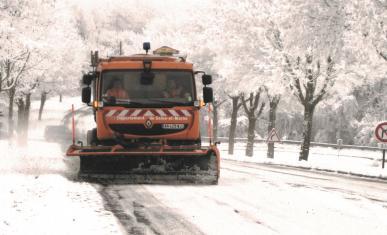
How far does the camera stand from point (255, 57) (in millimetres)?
29750

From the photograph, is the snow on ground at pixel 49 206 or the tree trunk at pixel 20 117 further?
the tree trunk at pixel 20 117

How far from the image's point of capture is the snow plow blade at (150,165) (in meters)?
11.6

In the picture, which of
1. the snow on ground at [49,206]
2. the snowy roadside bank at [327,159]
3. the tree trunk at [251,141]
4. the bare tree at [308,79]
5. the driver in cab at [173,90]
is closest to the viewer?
the snow on ground at [49,206]

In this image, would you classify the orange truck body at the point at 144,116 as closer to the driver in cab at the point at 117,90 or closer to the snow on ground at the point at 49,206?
the driver in cab at the point at 117,90

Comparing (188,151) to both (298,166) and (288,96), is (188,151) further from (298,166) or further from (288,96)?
(288,96)

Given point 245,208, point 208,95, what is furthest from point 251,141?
point 245,208

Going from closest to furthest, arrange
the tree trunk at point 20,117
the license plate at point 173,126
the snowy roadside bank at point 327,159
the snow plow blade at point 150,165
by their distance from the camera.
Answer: the snow plow blade at point 150,165
the license plate at point 173,126
the snowy roadside bank at point 327,159
the tree trunk at point 20,117

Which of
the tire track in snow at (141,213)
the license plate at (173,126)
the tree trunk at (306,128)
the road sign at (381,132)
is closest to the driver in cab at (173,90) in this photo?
the license plate at (173,126)

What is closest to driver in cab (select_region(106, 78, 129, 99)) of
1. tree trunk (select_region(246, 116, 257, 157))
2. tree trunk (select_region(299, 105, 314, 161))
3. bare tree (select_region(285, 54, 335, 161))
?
bare tree (select_region(285, 54, 335, 161))

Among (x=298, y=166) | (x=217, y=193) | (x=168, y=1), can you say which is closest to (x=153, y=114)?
(x=217, y=193)

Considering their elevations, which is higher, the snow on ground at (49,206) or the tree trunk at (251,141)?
the tree trunk at (251,141)

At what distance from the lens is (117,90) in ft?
39.6

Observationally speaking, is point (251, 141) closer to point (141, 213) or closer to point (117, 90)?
point (117, 90)

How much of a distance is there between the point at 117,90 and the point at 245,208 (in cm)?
463
